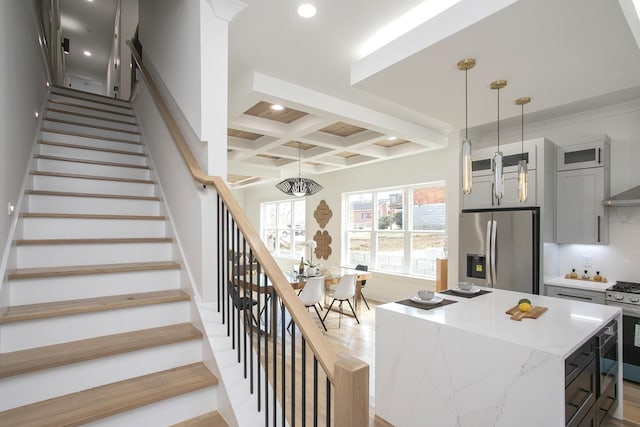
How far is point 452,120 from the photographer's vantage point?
3.83m

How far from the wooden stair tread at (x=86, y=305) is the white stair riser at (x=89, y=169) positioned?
1.47 metres

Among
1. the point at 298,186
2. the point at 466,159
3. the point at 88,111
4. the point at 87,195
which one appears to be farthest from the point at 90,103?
the point at 466,159

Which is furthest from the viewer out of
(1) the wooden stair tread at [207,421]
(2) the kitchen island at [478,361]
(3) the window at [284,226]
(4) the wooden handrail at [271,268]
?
(3) the window at [284,226]

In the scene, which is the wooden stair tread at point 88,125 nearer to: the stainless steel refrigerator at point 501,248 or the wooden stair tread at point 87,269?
the wooden stair tread at point 87,269

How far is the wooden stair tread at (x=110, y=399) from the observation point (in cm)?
127

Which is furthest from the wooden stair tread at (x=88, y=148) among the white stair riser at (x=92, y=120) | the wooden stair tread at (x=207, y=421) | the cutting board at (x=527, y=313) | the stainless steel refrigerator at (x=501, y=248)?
the stainless steel refrigerator at (x=501, y=248)

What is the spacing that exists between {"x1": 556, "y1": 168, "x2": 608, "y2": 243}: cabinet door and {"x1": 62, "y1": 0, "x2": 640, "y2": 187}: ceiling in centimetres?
84

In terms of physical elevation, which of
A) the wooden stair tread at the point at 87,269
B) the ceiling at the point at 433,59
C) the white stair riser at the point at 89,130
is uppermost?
the ceiling at the point at 433,59

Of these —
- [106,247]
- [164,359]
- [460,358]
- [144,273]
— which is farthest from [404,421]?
[106,247]

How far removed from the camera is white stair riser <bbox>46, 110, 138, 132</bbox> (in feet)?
10.9

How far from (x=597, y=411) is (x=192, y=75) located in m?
3.53

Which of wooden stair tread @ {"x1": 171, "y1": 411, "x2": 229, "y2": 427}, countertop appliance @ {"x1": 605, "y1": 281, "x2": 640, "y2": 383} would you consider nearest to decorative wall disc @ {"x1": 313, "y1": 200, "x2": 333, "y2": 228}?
countertop appliance @ {"x1": 605, "y1": 281, "x2": 640, "y2": 383}

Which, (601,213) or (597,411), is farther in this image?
(601,213)

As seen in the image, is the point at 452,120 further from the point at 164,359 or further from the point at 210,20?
the point at 164,359
